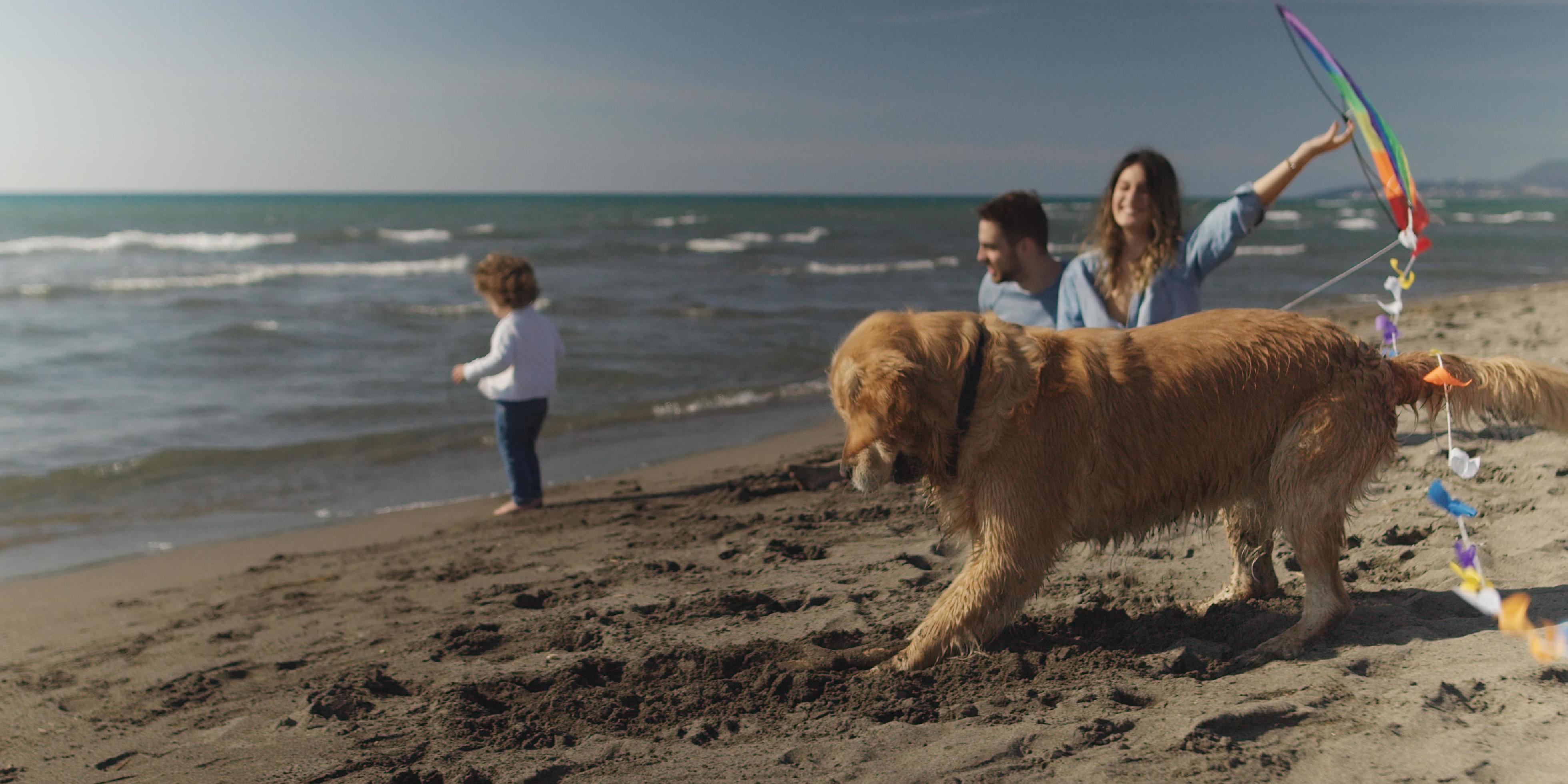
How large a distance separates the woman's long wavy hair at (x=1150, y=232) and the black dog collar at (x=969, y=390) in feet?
6.03

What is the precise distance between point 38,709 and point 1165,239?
5.54 meters

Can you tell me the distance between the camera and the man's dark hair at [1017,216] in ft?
18.1

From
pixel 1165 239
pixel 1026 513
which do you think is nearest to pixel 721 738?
pixel 1026 513

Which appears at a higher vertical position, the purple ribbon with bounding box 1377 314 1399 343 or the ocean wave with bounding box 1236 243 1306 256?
the ocean wave with bounding box 1236 243 1306 256

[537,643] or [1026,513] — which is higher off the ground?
[1026,513]

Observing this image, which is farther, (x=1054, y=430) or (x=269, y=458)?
(x=269, y=458)

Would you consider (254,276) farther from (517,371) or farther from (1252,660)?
(1252,660)

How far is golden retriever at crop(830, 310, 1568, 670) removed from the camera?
3.32m

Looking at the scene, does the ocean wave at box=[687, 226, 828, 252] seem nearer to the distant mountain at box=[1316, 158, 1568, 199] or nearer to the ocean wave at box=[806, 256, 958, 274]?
the ocean wave at box=[806, 256, 958, 274]

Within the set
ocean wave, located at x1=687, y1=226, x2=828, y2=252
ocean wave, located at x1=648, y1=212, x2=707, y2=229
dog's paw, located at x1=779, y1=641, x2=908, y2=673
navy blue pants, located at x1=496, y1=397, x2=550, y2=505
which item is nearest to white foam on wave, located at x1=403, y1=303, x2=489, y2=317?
navy blue pants, located at x1=496, y1=397, x2=550, y2=505

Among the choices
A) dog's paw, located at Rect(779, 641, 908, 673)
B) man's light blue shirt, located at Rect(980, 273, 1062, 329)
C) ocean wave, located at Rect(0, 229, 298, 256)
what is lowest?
dog's paw, located at Rect(779, 641, 908, 673)

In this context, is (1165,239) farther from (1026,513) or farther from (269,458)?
(269,458)

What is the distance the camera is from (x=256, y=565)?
247 inches

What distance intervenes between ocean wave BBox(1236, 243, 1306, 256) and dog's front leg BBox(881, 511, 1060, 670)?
104ft
